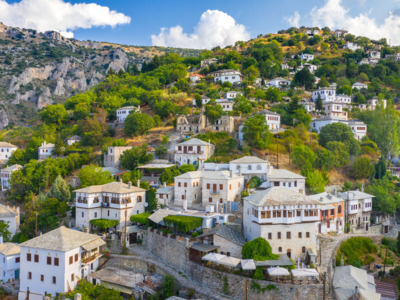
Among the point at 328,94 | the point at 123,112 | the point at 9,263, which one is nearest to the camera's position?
the point at 9,263

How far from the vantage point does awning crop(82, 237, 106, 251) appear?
2834 centimetres

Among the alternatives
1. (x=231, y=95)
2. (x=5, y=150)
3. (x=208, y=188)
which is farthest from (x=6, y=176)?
→ (x=231, y=95)

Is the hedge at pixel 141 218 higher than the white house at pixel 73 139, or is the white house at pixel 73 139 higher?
the white house at pixel 73 139

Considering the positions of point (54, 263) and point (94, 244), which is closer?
point (54, 263)

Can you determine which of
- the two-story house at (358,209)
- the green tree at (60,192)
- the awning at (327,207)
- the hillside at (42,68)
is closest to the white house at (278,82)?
the two-story house at (358,209)

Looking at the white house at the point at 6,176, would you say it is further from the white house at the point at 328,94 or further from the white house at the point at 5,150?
the white house at the point at 328,94

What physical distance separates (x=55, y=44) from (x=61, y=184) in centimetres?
13847

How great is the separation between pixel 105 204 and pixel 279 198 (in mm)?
19502

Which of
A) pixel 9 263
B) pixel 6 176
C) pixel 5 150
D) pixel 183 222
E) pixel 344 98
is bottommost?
pixel 9 263

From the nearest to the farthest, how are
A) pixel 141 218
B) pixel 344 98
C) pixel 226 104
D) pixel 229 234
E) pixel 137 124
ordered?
1. pixel 229 234
2. pixel 141 218
3. pixel 137 124
4. pixel 226 104
5. pixel 344 98

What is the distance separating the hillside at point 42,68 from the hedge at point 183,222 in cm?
9032

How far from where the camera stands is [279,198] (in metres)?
27.0

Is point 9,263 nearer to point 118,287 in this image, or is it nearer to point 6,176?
point 118,287

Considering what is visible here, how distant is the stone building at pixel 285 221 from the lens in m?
26.0
